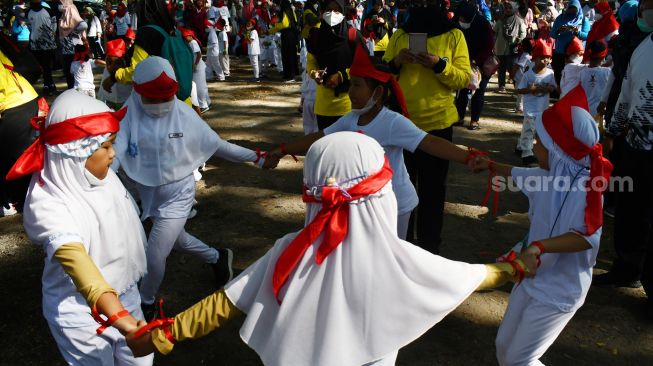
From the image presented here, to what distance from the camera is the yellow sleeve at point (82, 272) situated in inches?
93.3

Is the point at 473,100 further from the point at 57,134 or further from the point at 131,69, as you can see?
the point at 57,134

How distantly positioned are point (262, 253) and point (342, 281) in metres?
3.39

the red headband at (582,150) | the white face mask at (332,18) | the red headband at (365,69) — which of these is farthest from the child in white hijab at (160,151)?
the white face mask at (332,18)

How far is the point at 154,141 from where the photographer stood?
3953mm

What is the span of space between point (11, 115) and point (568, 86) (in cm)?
666

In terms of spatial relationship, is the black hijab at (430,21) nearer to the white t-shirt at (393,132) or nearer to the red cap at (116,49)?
the white t-shirt at (393,132)

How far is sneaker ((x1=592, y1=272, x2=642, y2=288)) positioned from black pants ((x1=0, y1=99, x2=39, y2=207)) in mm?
5251

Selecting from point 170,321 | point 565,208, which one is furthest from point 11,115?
point 565,208

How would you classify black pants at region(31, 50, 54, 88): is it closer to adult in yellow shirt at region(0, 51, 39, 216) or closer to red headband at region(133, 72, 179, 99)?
adult in yellow shirt at region(0, 51, 39, 216)

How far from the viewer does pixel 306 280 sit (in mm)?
2225

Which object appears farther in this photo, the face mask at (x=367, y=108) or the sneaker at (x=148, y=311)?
the sneaker at (x=148, y=311)

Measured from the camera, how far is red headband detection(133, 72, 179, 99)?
3877 millimetres

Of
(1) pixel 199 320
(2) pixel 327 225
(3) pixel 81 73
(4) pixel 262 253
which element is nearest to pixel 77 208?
(1) pixel 199 320

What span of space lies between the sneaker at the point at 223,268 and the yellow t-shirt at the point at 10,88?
2523 mm
